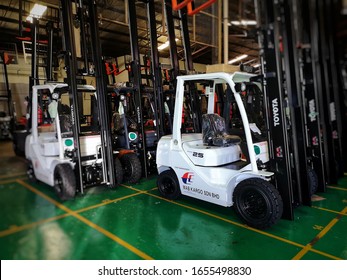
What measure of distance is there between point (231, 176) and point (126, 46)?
1518cm

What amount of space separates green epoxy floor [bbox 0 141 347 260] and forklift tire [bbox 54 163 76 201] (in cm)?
13

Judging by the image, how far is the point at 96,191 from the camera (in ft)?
15.1

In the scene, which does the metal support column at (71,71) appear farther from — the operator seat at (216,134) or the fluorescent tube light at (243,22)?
the fluorescent tube light at (243,22)

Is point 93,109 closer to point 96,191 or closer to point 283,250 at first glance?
point 96,191

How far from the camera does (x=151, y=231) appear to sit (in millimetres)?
3188

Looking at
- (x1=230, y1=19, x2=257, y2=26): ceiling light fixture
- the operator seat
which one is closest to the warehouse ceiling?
(x1=230, y1=19, x2=257, y2=26): ceiling light fixture

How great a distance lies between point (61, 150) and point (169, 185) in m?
1.87

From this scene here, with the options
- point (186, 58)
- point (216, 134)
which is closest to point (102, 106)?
point (216, 134)

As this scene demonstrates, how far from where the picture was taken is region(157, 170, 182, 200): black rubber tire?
4207 mm

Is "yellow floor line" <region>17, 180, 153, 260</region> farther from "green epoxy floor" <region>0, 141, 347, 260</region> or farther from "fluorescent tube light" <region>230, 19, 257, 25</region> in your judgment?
"fluorescent tube light" <region>230, 19, 257, 25</region>

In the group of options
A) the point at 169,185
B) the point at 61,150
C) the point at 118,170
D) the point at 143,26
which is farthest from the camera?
the point at 143,26

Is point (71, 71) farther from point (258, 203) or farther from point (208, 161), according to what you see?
point (258, 203)

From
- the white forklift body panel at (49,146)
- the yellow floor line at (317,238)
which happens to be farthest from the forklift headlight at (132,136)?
the yellow floor line at (317,238)

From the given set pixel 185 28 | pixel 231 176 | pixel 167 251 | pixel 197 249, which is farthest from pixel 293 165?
pixel 185 28
